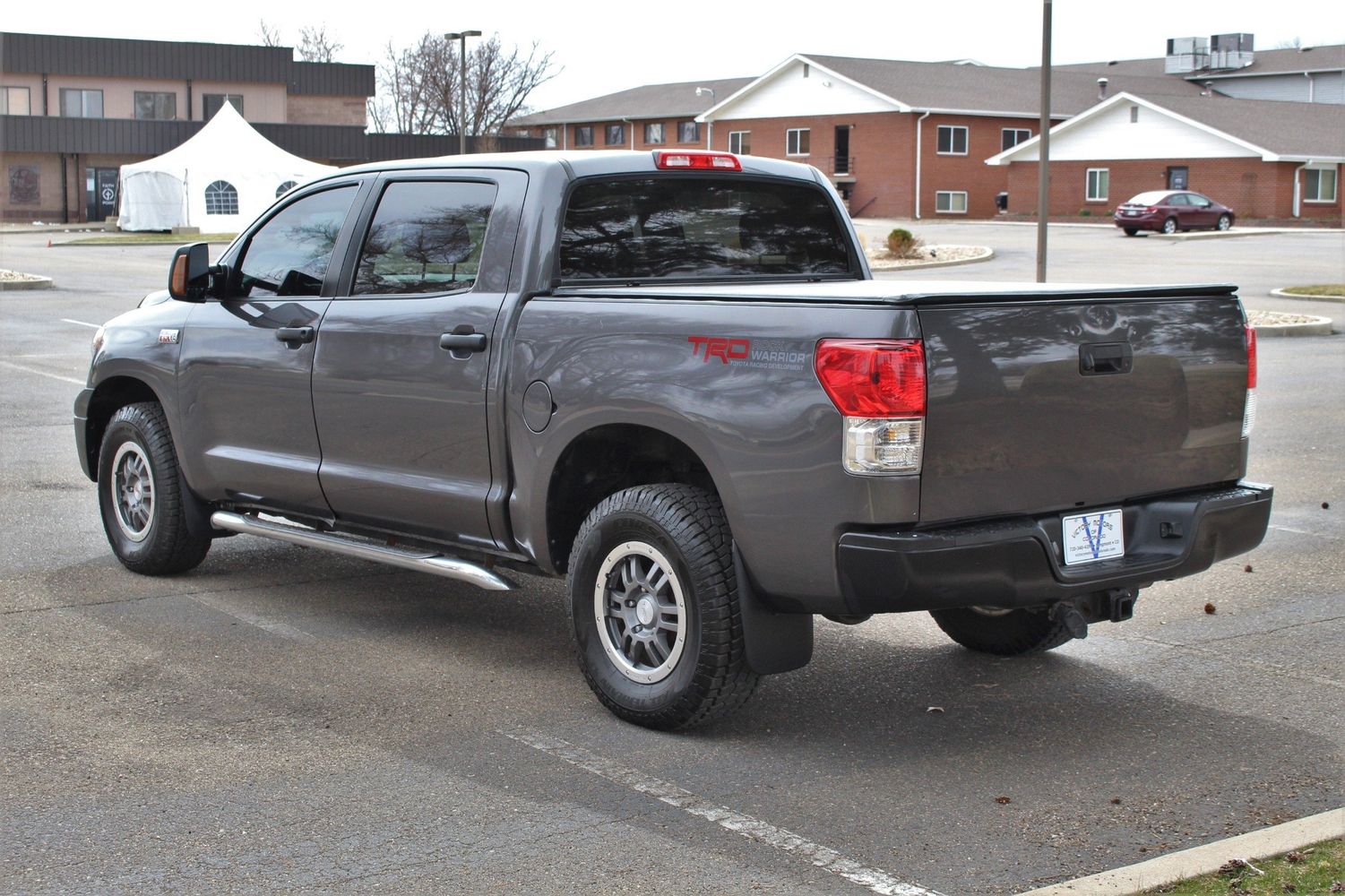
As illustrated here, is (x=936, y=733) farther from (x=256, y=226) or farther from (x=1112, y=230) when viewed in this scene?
(x=1112, y=230)

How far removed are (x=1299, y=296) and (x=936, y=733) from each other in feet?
82.2

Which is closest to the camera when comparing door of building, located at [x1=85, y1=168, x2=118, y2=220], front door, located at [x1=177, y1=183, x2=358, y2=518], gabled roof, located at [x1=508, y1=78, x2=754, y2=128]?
front door, located at [x1=177, y1=183, x2=358, y2=518]

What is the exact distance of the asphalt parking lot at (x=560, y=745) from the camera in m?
4.39

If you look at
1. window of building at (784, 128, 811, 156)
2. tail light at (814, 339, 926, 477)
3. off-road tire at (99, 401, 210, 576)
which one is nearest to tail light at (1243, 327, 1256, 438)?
tail light at (814, 339, 926, 477)

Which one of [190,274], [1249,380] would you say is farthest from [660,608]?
[190,274]

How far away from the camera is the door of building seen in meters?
68.1

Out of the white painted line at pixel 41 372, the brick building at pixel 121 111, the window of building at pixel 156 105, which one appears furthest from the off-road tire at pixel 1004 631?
the window of building at pixel 156 105

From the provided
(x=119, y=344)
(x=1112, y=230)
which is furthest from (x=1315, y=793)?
(x=1112, y=230)

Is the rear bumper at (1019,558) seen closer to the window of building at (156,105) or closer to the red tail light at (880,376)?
the red tail light at (880,376)

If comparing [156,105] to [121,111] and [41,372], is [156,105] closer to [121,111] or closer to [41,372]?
[121,111]

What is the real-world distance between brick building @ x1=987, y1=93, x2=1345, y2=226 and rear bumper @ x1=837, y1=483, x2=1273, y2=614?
59.2 m

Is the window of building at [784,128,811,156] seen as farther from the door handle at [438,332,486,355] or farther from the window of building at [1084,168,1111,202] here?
the door handle at [438,332,486,355]

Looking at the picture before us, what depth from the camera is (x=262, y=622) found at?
7.02 meters

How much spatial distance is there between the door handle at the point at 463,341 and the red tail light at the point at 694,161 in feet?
3.46
